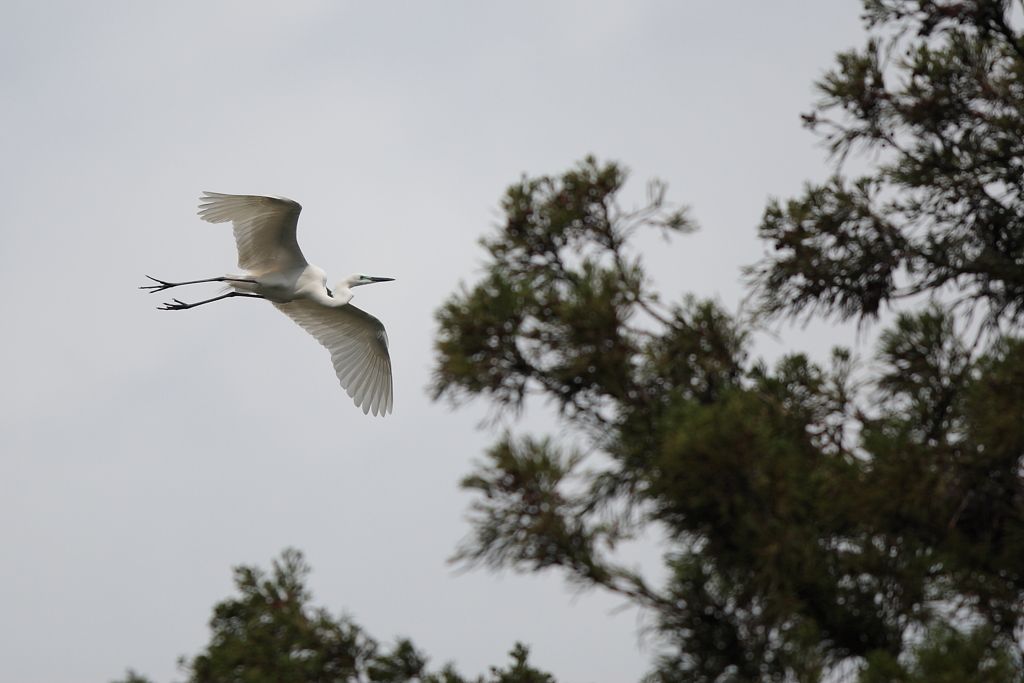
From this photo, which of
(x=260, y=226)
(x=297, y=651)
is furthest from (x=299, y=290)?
(x=297, y=651)

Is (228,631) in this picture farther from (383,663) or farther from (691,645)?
(691,645)

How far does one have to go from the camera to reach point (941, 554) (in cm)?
298

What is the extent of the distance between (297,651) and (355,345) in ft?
11.6

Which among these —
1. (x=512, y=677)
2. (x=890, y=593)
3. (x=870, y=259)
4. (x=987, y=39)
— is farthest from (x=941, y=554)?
(x=987, y=39)

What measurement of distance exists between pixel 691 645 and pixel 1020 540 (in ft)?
3.44

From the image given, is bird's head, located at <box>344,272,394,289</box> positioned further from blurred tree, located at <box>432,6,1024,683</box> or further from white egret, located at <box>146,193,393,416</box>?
blurred tree, located at <box>432,6,1024,683</box>

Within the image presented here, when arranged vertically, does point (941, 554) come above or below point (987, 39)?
below

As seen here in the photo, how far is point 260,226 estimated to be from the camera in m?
6.19

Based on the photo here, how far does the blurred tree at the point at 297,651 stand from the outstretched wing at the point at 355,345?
260 centimetres

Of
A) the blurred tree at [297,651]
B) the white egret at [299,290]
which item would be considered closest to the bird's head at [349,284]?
the white egret at [299,290]

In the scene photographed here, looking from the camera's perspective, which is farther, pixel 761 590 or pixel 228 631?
pixel 228 631

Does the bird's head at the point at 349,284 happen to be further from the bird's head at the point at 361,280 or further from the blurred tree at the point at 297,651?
the blurred tree at the point at 297,651

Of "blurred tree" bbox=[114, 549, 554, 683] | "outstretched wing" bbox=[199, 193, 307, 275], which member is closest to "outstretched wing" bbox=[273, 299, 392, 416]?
"outstretched wing" bbox=[199, 193, 307, 275]

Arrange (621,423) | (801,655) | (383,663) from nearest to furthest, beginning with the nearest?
1. (801,655)
2. (621,423)
3. (383,663)
